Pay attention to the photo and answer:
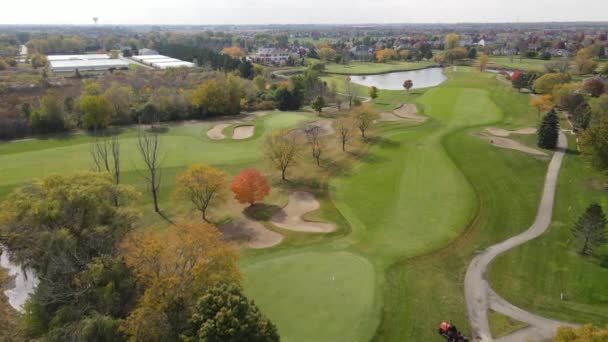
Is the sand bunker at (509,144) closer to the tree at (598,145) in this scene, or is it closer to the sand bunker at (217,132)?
the tree at (598,145)

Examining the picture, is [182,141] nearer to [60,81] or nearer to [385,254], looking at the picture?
[385,254]

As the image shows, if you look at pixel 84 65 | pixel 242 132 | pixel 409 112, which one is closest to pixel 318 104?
pixel 242 132

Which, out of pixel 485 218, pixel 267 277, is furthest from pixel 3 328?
pixel 485 218

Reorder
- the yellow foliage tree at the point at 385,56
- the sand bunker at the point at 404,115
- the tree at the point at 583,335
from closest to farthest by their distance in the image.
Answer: the tree at the point at 583,335, the sand bunker at the point at 404,115, the yellow foliage tree at the point at 385,56

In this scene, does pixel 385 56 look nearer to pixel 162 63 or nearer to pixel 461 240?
pixel 162 63

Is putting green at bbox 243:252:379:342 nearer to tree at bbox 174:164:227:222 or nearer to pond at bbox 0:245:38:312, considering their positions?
tree at bbox 174:164:227:222

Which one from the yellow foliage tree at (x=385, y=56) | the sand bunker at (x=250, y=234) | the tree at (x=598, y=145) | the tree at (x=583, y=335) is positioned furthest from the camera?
the yellow foliage tree at (x=385, y=56)

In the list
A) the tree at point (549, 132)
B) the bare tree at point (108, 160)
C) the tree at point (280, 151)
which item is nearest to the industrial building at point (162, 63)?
the bare tree at point (108, 160)
